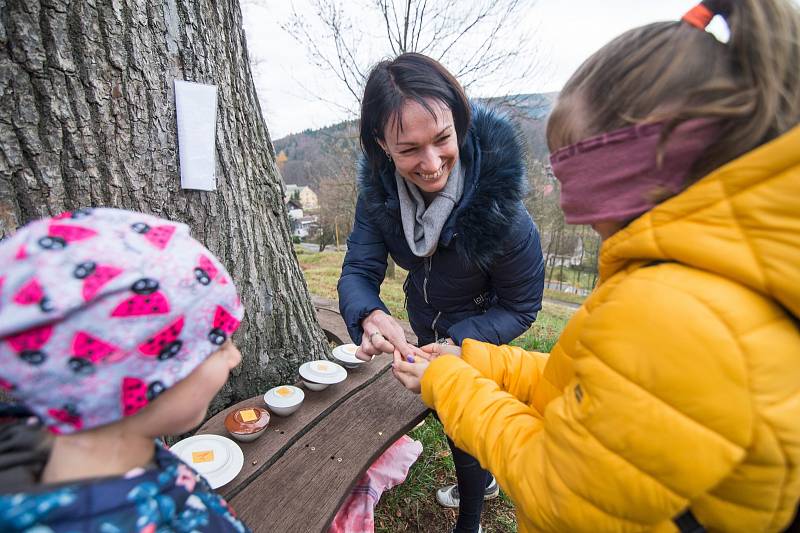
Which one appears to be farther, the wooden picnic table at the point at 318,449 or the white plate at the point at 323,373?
the white plate at the point at 323,373

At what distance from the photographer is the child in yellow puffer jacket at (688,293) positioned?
0.66m

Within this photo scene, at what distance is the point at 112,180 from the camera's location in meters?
1.48

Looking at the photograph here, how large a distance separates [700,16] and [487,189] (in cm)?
90

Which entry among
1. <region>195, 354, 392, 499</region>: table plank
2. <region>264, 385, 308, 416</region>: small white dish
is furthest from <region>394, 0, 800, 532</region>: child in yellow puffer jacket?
<region>264, 385, 308, 416</region>: small white dish

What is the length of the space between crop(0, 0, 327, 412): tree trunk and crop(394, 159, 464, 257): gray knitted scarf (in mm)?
783

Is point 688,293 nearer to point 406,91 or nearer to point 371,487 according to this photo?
point 406,91

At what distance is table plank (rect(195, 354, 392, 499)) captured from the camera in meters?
1.36

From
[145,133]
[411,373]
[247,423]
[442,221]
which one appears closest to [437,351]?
[411,373]

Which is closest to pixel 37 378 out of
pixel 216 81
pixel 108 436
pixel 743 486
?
pixel 108 436

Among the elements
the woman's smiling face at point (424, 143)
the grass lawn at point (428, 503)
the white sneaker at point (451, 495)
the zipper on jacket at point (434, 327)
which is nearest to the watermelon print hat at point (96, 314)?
the woman's smiling face at point (424, 143)

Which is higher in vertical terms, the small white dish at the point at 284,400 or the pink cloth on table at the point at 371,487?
the small white dish at the point at 284,400

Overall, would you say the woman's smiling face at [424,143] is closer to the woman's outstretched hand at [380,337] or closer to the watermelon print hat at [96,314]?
the woman's outstretched hand at [380,337]

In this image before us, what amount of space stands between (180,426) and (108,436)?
0.43 feet

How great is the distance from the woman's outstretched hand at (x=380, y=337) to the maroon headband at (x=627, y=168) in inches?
39.7
